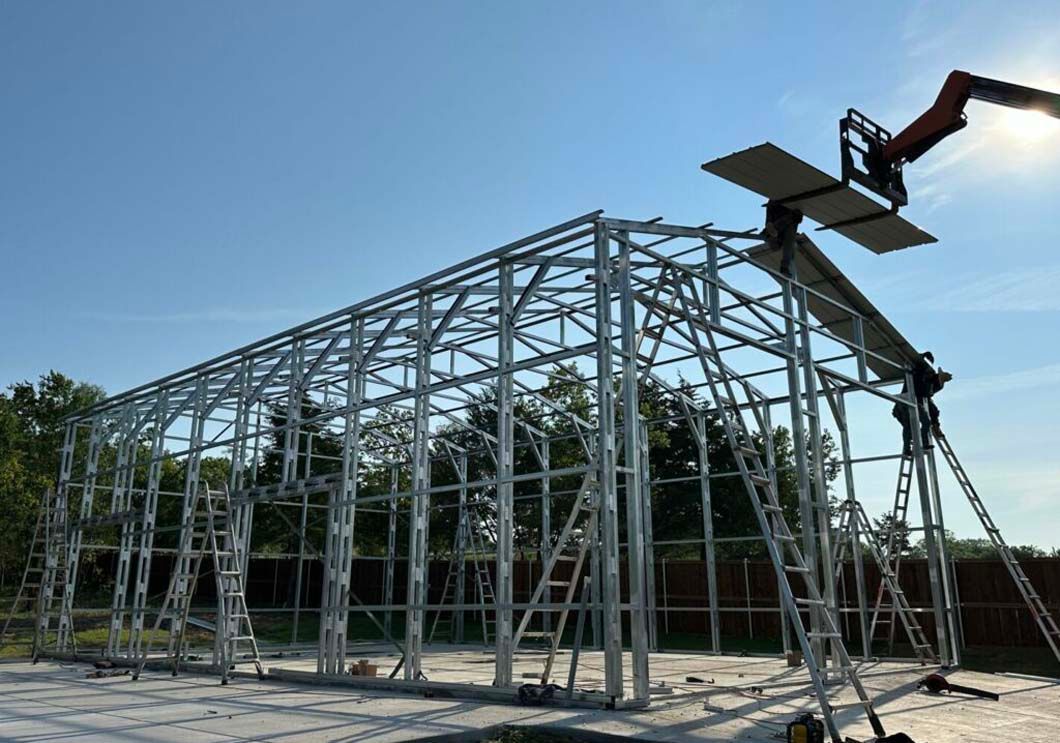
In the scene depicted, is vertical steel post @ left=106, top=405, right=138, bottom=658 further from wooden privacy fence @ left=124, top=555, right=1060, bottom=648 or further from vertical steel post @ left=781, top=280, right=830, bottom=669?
vertical steel post @ left=781, top=280, right=830, bottom=669

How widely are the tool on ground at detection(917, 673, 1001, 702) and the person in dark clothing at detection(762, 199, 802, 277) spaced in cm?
502

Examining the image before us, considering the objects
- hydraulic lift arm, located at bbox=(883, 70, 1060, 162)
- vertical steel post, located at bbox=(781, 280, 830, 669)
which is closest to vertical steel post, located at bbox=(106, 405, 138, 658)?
vertical steel post, located at bbox=(781, 280, 830, 669)

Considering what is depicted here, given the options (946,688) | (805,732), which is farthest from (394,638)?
(805,732)

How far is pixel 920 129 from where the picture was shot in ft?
33.0

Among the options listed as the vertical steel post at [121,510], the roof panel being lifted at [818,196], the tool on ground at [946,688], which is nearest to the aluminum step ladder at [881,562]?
the tool on ground at [946,688]

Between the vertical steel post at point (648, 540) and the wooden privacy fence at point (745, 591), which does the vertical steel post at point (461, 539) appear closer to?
the wooden privacy fence at point (745, 591)

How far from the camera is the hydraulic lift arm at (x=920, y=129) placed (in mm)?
9414

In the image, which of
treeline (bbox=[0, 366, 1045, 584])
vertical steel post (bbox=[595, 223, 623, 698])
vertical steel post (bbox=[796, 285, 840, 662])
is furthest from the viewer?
treeline (bbox=[0, 366, 1045, 584])

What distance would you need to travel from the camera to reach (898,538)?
1314 centimetres

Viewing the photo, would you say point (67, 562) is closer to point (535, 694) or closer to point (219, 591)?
point (219, 591)

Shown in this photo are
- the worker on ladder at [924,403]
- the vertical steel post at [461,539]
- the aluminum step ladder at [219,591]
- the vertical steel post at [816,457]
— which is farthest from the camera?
the vertical steel post at [461,539]

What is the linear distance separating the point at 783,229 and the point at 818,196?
629 millimetres

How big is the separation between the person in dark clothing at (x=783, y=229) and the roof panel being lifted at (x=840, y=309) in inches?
12.2

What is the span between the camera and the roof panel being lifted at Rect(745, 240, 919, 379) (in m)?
11.4
